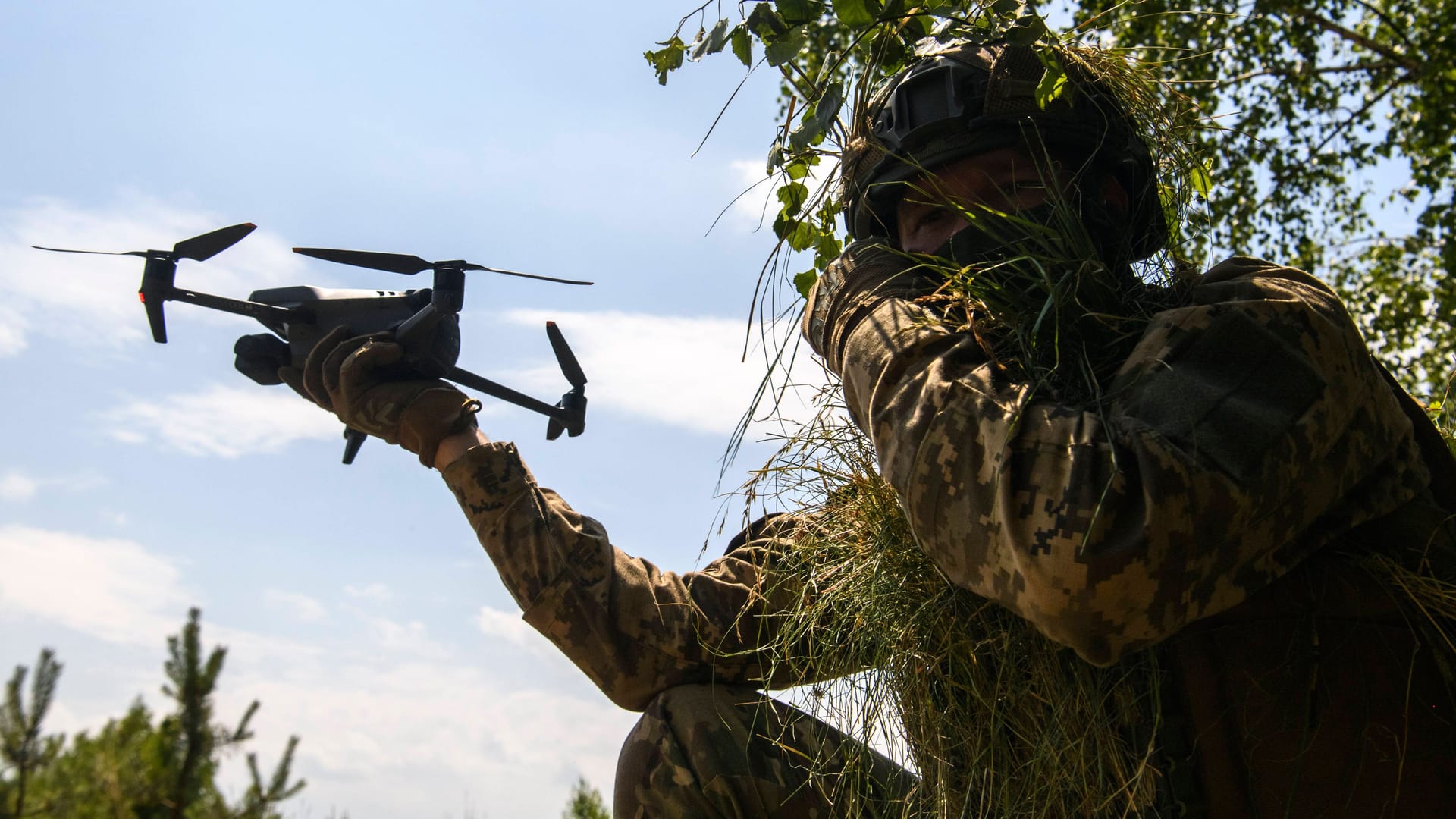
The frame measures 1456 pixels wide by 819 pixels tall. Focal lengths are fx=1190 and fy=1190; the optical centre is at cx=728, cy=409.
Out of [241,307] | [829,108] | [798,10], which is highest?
[241,307]

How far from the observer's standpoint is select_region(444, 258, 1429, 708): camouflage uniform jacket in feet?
5.86

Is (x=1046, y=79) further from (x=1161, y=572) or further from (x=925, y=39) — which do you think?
(x=1161, y=572)

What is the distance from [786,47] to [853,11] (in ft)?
0.48

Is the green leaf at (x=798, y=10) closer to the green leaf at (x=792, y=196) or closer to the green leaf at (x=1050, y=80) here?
the green leaf at (x=1050, y=80)

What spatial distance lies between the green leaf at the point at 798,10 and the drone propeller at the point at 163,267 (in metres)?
2.80

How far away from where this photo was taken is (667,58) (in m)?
2.71

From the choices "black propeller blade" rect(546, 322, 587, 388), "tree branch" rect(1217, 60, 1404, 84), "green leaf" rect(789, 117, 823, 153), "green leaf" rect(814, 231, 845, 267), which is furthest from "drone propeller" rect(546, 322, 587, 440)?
"tree branch" rect(1217, 60, 1404, 84)

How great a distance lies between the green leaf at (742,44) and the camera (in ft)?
8.21

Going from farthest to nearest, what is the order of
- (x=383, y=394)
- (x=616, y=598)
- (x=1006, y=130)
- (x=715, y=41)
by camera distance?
(x=383, y=394) < (x=616, y=598) < (x=1006, y=130) < (x=715, y=41)

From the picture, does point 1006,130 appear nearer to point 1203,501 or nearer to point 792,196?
point 792,196

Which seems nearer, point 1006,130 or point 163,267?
point 1006,130

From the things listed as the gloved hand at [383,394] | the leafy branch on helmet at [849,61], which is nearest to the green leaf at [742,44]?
the leafy branch on helmet at [849,61]

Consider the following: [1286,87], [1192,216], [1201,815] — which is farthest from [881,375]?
[1286,87]

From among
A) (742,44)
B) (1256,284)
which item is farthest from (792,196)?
(1256,284)
